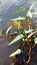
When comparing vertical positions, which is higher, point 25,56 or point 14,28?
point 14,28

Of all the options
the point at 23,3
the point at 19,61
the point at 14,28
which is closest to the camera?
the point at 19,61

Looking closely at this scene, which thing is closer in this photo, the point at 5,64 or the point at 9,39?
the point at 5,64

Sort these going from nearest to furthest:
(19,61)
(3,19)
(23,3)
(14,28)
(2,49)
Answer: (19,61) < (2,49) < (14,28) < (3,19) < (23,3)

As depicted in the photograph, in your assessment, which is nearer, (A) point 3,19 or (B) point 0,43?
(B) point 0,43

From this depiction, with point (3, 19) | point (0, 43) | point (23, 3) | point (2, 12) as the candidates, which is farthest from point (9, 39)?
point (23, 3)

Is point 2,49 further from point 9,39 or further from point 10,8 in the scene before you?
point 10,8

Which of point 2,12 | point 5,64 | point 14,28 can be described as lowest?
point 5,64

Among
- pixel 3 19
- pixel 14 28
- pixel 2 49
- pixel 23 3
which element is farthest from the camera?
pixel 23 3

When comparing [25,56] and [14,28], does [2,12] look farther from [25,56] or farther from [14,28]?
[25,56]

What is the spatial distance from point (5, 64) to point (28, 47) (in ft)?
0.72

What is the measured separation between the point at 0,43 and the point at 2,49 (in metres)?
0.08

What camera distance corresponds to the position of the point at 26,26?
63.1 inches

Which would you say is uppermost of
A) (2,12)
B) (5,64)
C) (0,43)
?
(2,12)

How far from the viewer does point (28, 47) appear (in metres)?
1.49
